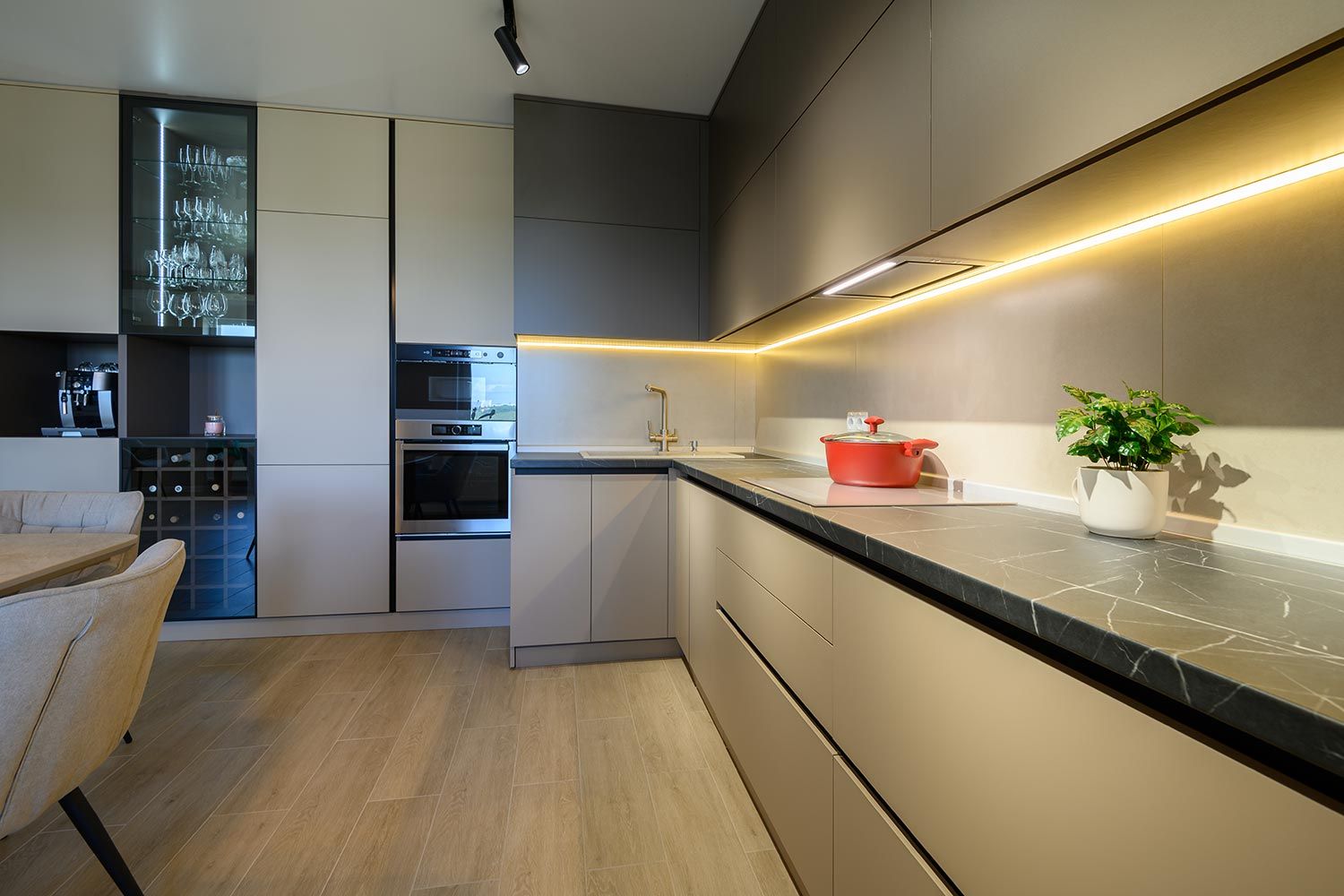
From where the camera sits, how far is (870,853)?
1.02 m

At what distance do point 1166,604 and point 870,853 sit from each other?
68 cm

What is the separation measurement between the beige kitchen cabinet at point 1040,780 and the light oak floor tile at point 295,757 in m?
1.73

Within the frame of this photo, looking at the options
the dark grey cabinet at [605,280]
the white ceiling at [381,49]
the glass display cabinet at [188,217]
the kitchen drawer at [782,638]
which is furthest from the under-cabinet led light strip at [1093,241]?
the glass display cabinet at [188,217]

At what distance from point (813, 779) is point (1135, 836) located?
789mm

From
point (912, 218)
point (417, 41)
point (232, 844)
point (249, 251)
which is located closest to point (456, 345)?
point (249, 251)

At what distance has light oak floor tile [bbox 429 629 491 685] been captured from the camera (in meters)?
2.59

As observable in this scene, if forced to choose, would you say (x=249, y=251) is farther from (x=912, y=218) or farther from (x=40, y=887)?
(x=912, y=218)

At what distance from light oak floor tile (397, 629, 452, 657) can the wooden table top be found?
1.31 metres

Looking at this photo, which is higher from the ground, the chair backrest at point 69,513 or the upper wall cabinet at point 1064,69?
the upper wall cabinet at point 1064,69

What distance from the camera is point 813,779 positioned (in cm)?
125

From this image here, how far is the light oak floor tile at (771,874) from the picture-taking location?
143cm

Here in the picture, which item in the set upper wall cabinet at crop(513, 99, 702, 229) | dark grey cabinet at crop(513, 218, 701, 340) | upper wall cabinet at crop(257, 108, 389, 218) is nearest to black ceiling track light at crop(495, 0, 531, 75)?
upper wall cabinet at crop(513, 99, 702, 229)

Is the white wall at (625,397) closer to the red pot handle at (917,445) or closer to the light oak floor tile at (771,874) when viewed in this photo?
the red pot handle at (917,445)

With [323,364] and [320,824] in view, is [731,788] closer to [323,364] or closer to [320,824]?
[320,824]
